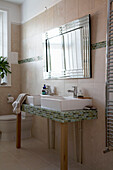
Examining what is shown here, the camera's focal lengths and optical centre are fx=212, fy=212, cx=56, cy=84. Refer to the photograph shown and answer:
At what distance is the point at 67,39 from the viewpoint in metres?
3.09

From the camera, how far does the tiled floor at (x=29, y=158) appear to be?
2730 millimetres

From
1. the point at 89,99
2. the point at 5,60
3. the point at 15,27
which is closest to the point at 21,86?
the point at 5,60

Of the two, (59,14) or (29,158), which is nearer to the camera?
(29,158)

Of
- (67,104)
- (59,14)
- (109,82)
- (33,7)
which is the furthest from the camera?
(33,7)

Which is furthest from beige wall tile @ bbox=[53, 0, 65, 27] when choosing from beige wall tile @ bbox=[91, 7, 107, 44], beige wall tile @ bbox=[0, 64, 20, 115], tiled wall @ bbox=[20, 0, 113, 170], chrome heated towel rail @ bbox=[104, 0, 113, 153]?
beige wall tile @ bbox=[0, 64, 20, 115]

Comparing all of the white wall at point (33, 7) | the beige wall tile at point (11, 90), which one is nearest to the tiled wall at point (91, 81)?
the white wall at point (33, 7)

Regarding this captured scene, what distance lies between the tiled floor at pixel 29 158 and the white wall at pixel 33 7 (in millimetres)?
2386

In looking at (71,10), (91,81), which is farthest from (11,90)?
(91,81)

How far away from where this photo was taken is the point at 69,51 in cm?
305

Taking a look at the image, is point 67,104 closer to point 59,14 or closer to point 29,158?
point 29,158

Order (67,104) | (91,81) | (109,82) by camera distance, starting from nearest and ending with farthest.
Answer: (109,82) → (67,104) → (91,81)

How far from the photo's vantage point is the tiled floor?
8.96ft

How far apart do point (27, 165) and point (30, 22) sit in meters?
2.76

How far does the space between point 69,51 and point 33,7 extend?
5.34ft
